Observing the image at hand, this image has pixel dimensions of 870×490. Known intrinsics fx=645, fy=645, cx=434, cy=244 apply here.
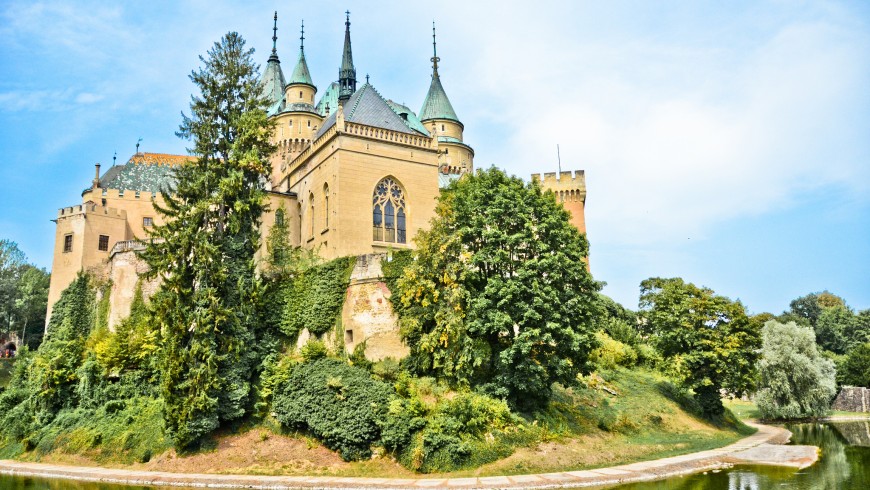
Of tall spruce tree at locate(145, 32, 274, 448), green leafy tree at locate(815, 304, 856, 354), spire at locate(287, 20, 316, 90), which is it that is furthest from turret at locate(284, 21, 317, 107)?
green leafy tree at locate(815, 304, 856, 354)

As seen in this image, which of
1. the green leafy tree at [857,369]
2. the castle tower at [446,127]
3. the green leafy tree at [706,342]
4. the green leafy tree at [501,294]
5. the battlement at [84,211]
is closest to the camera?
the green leafy tree at [501,294]

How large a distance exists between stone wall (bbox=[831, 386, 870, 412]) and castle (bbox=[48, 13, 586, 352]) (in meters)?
41.6

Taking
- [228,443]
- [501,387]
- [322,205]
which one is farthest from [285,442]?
[322,205]

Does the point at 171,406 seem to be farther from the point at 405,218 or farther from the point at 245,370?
the point at 405,218

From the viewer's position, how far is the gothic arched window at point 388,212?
3700 cm

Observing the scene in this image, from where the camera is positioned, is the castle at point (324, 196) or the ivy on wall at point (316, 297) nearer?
the ivy on wall at point (316, 297)

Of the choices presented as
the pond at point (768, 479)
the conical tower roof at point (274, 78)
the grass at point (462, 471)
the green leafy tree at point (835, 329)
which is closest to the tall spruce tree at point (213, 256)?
Answer: the grass at point (462, 471)

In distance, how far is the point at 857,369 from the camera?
56781mm

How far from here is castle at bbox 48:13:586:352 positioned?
36.2m

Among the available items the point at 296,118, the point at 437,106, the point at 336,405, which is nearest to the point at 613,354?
the point at 336,405

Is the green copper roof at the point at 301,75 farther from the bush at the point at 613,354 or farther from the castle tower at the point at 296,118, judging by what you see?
the bush at the point at 613,354

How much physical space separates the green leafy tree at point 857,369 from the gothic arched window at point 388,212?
4440 cm

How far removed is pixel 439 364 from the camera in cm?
2650

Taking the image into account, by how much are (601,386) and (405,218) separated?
1447 centimetres
